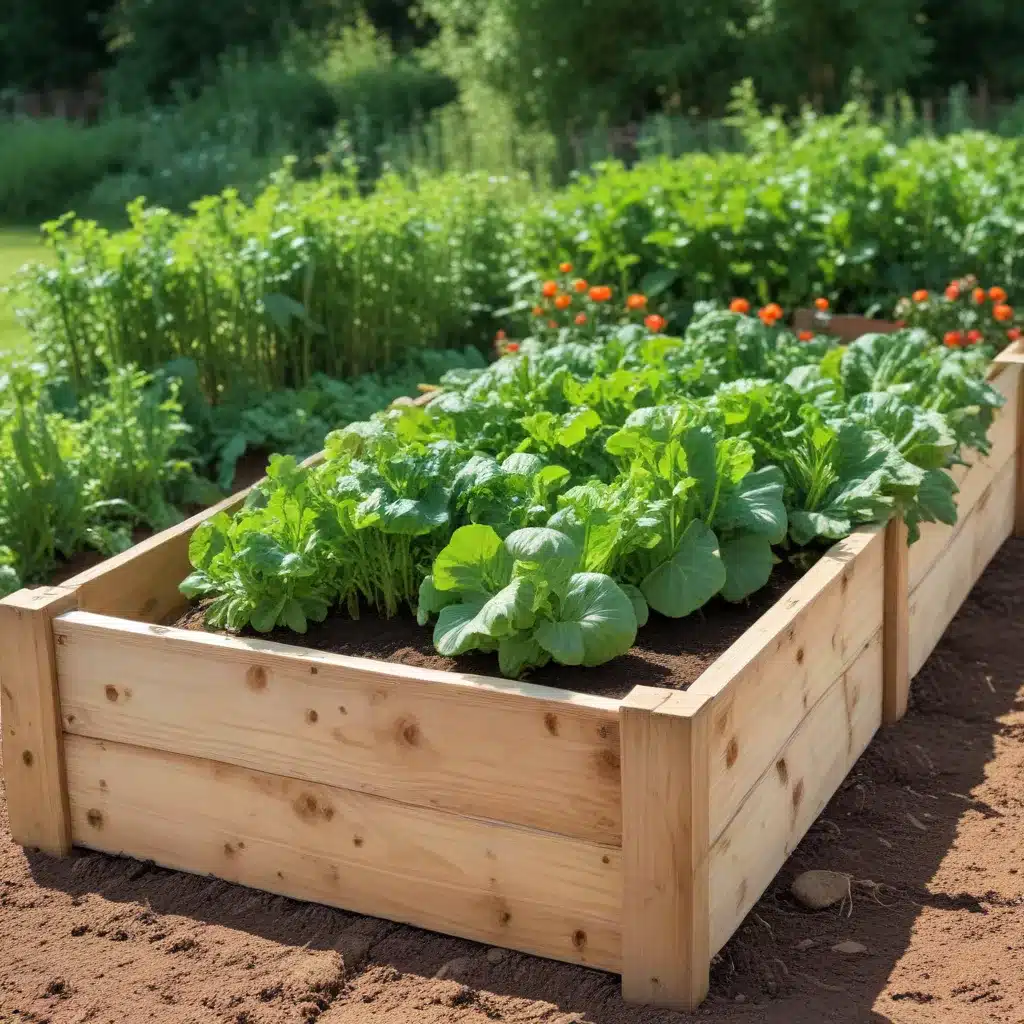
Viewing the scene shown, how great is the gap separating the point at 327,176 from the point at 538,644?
215 inches

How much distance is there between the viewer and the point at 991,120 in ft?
64.7

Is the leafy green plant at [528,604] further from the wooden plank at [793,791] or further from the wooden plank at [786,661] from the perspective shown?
the wooden plank at [793,791]

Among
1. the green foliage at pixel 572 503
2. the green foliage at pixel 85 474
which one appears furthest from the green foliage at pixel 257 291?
the green foliage at pixel 572 503

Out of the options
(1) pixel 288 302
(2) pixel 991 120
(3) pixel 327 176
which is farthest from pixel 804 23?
(1) pixel 288 302

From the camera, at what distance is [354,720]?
2.85 metres

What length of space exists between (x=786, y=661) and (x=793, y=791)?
0.34 m

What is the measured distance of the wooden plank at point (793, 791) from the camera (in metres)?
2.75

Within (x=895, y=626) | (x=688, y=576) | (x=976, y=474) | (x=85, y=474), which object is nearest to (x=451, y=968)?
(x=688, y=576)

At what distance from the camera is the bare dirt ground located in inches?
104

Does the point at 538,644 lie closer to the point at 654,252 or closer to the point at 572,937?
A: the point at 572,937

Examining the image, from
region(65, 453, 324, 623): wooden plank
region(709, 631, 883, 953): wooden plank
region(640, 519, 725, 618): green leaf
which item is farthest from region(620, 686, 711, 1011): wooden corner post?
region(65, 453, 324, 623): wooden plank

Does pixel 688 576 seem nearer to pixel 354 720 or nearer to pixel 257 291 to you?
pixel 354 720

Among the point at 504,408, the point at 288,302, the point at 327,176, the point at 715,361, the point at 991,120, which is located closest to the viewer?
the point at 504,408

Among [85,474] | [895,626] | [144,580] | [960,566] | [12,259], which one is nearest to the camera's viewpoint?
[144,580]
